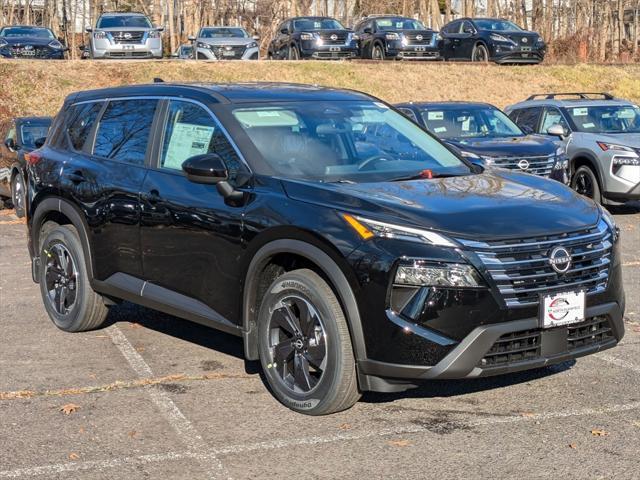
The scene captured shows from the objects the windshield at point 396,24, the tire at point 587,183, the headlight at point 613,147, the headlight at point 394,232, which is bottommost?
the tire at point 587,183

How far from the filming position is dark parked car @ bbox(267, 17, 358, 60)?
105ft

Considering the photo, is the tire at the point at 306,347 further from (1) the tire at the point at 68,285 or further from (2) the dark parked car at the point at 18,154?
(2) the dark parked car at the point at 18,154

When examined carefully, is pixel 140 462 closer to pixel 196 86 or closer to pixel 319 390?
pixel 319 390

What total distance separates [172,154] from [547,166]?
8.35 m

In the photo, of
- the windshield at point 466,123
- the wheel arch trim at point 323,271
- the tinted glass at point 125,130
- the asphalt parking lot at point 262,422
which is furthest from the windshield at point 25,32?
the wheel arch trim at point 323,271

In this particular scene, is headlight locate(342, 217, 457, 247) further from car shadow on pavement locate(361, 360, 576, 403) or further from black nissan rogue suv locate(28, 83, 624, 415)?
car shadow on pavement locate(361, 360, 576, 403)

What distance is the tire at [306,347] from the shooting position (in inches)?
218

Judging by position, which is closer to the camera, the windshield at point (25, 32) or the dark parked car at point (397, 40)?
the windshield at point (25, 32)

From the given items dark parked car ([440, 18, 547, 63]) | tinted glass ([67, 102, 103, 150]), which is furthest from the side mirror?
dark parked car ([440, 18, 547, 63])

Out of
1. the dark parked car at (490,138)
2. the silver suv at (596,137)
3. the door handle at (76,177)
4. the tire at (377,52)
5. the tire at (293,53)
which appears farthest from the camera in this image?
the tire at (377,52)

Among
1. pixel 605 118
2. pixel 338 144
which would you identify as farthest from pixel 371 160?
pixel 605 118

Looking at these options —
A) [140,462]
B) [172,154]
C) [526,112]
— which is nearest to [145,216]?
[172,154]

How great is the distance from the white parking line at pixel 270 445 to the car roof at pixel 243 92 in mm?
2294

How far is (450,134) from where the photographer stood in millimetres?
15180
